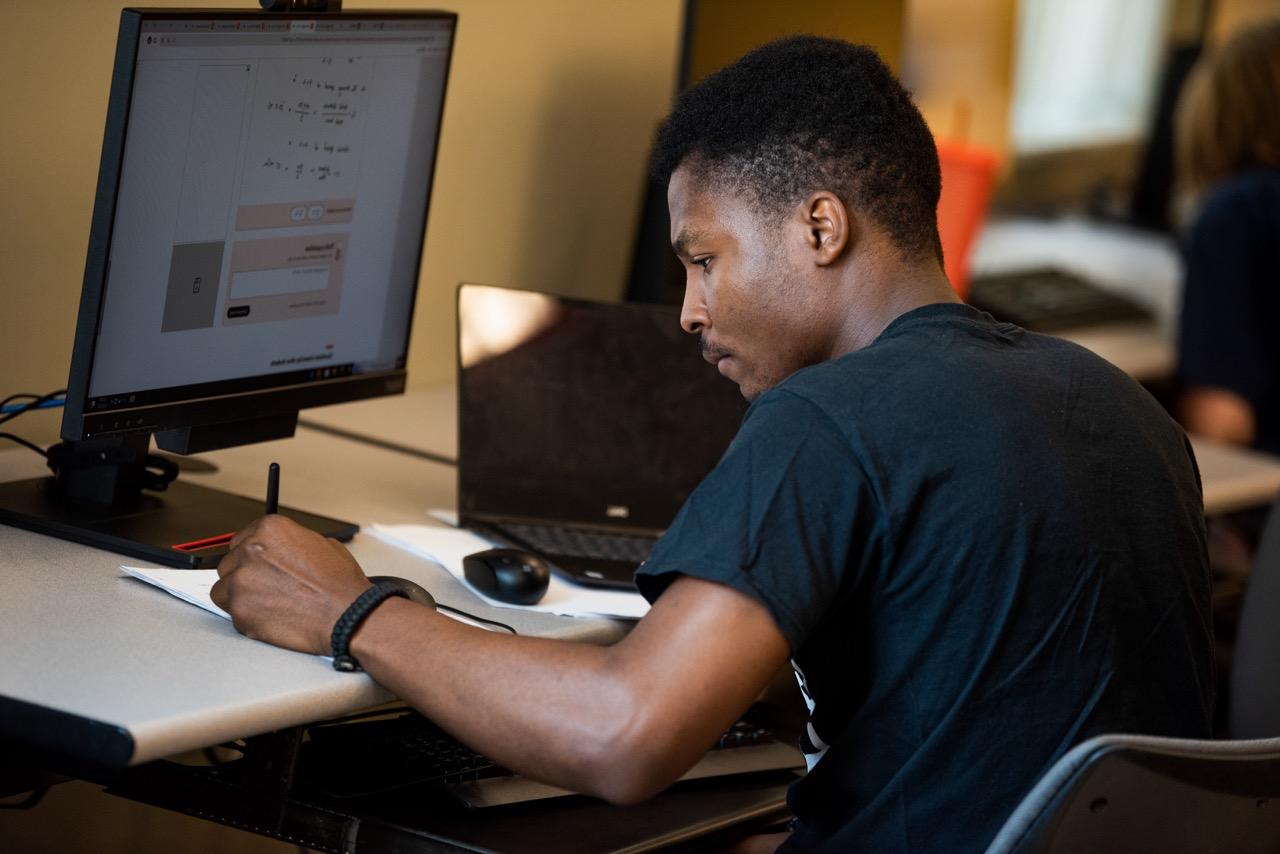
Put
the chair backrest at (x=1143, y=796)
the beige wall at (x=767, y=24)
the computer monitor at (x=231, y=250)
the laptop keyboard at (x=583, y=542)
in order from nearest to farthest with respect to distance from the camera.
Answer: the chair backrest at (x=1143, y=796)
the computer monitor at (x=231, y=250)
the laptop keyboard at (x=583, y=542)
the beige wall at (x=767, y=24)

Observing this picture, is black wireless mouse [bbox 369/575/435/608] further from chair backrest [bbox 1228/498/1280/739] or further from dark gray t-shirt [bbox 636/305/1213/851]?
chair backrest [bbox 1228/498/1280/739]

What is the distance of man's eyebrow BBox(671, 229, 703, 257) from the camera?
1.28 meters

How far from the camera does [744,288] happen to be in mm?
1259

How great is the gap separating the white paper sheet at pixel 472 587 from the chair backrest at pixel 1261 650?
76 centimetres

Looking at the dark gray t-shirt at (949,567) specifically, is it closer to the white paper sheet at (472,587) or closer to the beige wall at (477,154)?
the white paper sheet at (472,587)

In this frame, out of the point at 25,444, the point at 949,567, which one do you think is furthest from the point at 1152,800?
the point at 25,444

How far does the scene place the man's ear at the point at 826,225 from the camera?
1218mm

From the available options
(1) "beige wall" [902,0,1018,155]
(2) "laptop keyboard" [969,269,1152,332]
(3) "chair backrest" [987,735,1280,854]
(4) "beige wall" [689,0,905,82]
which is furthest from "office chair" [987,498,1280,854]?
(2) "laptop keyboard" [969,269,1152,332]

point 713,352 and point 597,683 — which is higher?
point 713,352

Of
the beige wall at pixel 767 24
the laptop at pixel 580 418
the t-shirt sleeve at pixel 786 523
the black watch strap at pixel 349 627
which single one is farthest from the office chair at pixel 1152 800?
the beige wall at pixel 767 24

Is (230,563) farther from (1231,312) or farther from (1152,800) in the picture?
(1231,312)

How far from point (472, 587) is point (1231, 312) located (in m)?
2.30

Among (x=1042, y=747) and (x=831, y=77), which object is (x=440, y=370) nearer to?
(x=831, y=77)

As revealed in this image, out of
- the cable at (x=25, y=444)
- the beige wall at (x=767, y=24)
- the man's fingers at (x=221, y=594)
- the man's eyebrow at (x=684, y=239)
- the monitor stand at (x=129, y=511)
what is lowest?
the man's fingers at (x=221, y=594)
